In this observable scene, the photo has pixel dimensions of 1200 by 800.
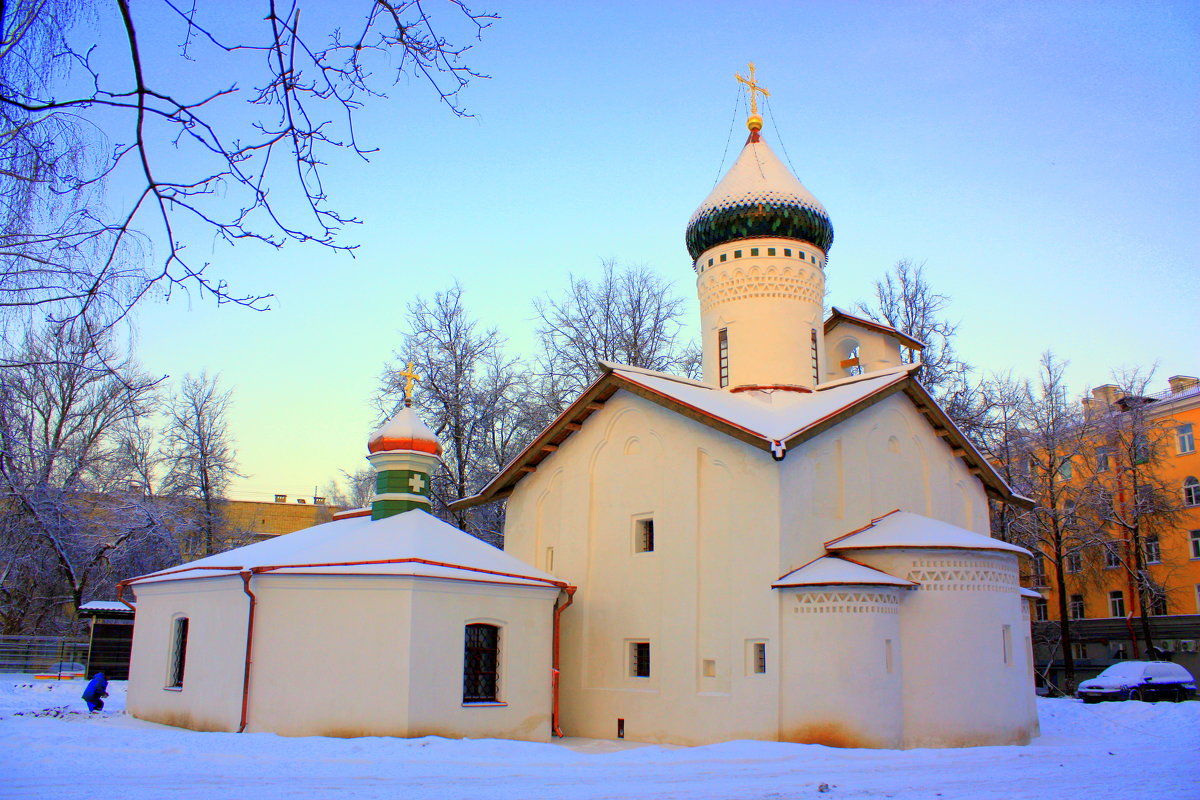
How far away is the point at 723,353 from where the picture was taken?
18234mm

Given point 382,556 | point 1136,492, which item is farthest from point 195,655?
point 1136,492

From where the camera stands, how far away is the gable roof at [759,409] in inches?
559

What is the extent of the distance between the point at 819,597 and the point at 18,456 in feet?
70.3

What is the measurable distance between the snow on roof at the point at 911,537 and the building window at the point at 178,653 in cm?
1016

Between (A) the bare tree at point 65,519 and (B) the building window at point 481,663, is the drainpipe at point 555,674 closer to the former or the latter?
(B) the building window at point 481,663

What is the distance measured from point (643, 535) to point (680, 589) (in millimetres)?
1443

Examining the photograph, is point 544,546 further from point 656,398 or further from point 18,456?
point 18,456

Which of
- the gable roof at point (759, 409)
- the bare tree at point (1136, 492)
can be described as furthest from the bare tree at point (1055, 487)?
the gable roof at point (759, 409)

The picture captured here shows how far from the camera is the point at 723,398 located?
16.3 m

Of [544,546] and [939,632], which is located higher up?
[544,546]

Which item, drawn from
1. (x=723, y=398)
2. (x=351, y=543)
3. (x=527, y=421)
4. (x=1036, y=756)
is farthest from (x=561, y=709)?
(x=527, y=421)

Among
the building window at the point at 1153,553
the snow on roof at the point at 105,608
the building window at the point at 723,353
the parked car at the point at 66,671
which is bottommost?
the parked car at the point at 66,671

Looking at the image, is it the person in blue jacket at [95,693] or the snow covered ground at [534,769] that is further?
the person in blue jacket at [95,693]

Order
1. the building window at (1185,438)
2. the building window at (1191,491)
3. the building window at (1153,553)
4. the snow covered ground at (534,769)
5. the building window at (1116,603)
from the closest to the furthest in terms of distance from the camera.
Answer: the snow covered ground at (534,769) → the building window at (1191,491) → the building window at (1185,438) → the building window at (1153,553) → the building window at (1116,603)
